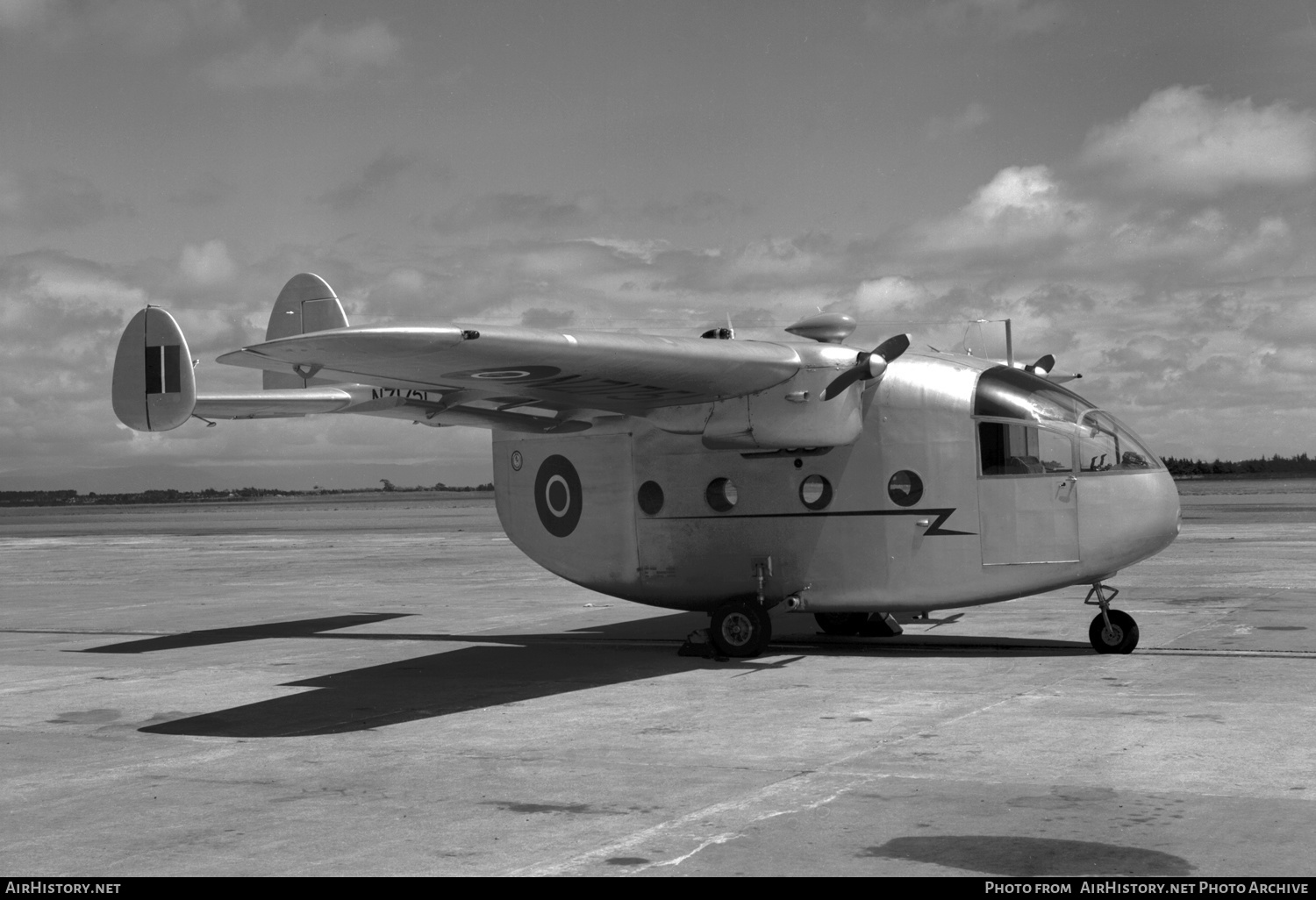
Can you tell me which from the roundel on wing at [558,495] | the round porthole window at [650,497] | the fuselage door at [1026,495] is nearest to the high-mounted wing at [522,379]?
the roundel on wing at [558,495]

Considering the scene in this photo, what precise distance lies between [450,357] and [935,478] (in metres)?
6.41

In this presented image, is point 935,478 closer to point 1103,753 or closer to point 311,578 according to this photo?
point 1103,753

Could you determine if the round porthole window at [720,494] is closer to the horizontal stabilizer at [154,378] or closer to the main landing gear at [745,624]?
the main landing gear at [745,624]

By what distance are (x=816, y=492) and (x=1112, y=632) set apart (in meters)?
3.71

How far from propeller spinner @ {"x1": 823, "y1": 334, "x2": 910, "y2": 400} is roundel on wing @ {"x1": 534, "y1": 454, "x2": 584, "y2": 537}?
13.6ft

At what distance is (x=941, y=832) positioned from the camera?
6.89 meters

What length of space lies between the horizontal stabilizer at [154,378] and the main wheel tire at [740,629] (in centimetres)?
640

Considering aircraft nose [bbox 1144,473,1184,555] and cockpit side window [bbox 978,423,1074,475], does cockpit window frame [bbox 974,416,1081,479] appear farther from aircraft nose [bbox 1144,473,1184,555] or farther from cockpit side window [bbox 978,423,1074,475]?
aircraft nose [bbox 1144,473,1184,555]

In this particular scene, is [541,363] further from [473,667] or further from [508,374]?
[473,667]

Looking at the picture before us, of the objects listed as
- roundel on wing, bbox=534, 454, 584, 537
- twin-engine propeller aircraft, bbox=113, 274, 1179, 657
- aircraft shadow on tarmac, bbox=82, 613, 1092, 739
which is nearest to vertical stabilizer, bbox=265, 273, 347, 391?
twin-engine propeller aircraft, bbox=113, 274, 1179, 657

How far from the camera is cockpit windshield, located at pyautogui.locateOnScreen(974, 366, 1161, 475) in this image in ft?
45.8

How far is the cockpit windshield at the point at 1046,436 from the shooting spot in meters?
14.0

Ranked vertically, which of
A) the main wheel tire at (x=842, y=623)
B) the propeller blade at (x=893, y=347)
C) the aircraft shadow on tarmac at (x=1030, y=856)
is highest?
the propeller blade at (x=893, y=347)

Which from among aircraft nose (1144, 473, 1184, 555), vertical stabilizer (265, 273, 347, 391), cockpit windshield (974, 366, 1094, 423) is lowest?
aircraft nose (1144, 473, 1184, 555)
